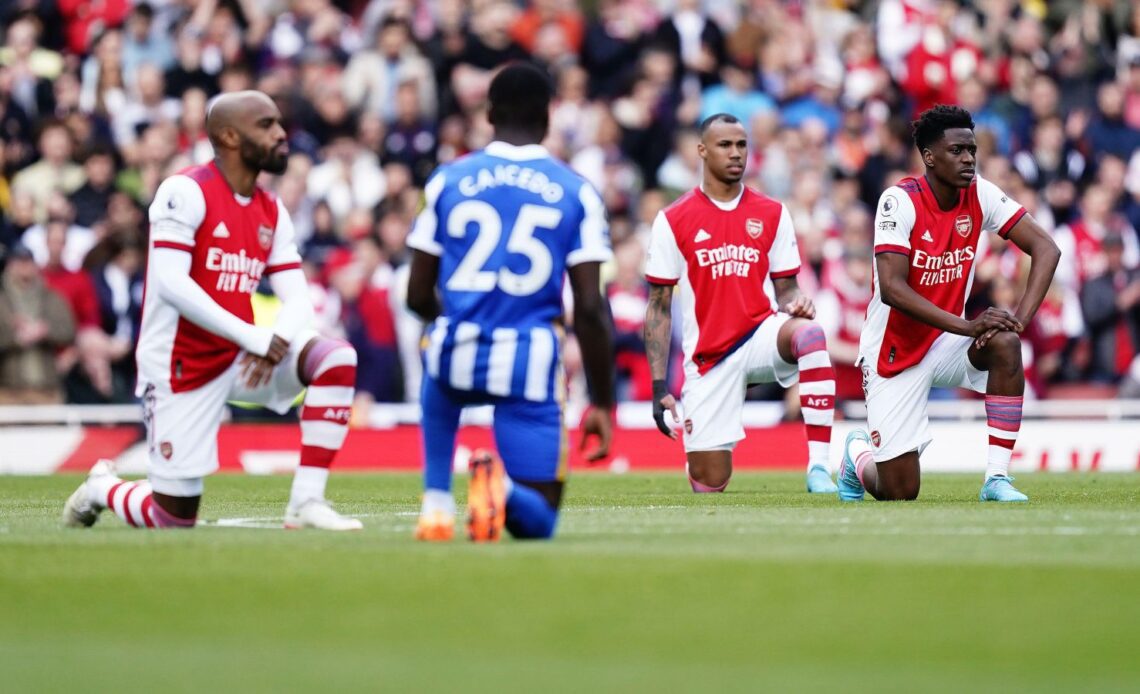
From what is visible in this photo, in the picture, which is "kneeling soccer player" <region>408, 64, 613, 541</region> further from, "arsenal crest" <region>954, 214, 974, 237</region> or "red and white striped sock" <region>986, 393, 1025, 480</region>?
"arsenal crest" <region>954, 214, 974, 237</region>

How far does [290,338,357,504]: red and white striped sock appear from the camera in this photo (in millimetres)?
9531

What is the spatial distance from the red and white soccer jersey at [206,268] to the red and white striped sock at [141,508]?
525mm

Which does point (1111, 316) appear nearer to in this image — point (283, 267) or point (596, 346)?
point (283, 267)

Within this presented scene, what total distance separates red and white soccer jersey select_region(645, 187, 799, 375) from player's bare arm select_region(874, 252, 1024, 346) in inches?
68.0

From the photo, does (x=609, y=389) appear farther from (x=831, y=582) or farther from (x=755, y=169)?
(x=755, y=169)

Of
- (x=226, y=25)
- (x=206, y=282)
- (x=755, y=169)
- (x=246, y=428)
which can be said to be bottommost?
(x=246, y=428)

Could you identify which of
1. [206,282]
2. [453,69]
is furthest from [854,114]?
[206,282]

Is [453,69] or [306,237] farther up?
[453,69]

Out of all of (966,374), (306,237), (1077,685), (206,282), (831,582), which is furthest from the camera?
(306,237)

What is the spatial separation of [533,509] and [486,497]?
264 mm

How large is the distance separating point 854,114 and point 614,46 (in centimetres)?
304

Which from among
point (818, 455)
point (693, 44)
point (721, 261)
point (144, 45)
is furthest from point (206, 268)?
point (693, 44)

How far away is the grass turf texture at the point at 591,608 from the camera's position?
5199mm

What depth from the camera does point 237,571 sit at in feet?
24.2
